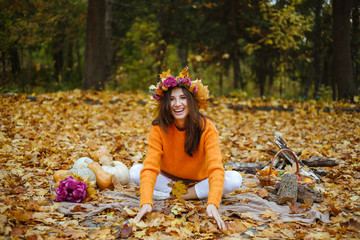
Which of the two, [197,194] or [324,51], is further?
[324,51]

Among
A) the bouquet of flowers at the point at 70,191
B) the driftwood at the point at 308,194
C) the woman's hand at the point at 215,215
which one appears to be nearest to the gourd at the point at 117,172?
the bouquet of flowers at the point at 70,191

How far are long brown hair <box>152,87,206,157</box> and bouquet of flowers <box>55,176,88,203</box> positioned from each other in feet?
3.23

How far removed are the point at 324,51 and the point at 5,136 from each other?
39.0 feet

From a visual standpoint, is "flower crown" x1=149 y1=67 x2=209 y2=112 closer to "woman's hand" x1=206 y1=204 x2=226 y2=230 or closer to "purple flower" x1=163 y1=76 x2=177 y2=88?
"purple flower" x1=163 y1=76 x2=177 y2=88

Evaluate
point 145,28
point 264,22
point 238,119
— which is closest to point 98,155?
point 238,119

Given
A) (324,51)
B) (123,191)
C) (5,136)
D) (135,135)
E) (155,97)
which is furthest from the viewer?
(324,51)

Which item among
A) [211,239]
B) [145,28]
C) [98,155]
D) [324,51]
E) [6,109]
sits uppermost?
[145,28]

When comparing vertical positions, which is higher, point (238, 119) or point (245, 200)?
point (238, 119)

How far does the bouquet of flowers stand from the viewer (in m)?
2.92

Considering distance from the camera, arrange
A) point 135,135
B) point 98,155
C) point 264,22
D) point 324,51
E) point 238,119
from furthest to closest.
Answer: point 324,51, point 264,22, point 238,119, point 135,135, point 98,155

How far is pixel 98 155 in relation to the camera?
4113 mm

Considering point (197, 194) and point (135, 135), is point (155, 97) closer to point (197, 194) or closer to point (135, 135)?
point (197, 194)

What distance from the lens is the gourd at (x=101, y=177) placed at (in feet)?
11.1

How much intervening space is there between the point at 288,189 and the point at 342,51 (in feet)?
23.7
